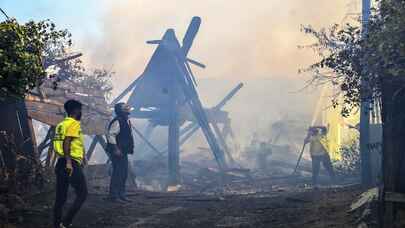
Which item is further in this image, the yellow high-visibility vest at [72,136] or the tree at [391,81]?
the yellow high-visibility vest at [72,136]

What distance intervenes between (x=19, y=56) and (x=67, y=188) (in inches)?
74.4

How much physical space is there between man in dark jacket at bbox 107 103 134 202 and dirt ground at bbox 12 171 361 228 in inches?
13.3

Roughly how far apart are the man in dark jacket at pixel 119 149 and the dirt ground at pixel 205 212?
13.3 inches

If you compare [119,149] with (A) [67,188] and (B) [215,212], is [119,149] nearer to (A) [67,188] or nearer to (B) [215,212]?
(B) [215,212]

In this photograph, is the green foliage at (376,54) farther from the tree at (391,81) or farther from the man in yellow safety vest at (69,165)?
the man in yellow safety vest at (69,165)

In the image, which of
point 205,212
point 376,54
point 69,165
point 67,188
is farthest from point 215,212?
point 376,54

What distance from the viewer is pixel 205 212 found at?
8.27 metres

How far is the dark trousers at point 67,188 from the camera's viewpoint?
6391 mm

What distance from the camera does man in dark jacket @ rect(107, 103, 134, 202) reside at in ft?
31.4

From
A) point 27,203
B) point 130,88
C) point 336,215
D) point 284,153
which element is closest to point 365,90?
point 336,215

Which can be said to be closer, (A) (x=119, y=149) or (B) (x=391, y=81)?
(B) (x=391, y=81)

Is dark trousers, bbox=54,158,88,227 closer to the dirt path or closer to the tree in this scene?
the dirt path

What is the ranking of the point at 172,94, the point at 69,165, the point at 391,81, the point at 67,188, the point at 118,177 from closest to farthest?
1. the point at 391,81
2. the point at 69,165
3. the point at 67,188
4. the point at 118,177
5. the point at 172,94

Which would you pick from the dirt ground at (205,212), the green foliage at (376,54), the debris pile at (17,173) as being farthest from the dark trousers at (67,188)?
the green foliage at (376,54)
